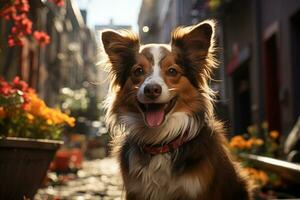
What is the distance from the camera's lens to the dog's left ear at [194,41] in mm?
4207

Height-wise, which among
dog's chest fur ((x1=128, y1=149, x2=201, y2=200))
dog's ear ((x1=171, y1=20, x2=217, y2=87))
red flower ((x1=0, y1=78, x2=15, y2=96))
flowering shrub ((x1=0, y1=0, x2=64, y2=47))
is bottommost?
dog's chest fur ((x1=128, y1=149, x2=201, y2=200))

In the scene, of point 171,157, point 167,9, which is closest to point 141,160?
point 171,157

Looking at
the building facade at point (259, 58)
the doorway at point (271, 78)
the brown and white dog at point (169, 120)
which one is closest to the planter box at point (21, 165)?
the brown and white dog at point (169, 120)

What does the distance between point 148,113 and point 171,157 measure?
362 millimetres

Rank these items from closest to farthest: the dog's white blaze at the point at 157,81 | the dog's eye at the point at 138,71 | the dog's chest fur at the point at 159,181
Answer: the dog's chest fur at the point at 159,181
the dog's white blaze at the point at 157,81
the dog's eye at the point at 138,71

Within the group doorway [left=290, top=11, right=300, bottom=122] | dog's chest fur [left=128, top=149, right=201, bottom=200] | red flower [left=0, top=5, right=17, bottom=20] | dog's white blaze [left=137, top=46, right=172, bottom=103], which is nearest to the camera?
dog's chest fur [left=128, top=149, right=201, bottom=200]

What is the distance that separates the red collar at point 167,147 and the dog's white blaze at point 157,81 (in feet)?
1.05

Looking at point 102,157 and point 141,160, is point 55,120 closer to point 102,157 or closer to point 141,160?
point 141,160

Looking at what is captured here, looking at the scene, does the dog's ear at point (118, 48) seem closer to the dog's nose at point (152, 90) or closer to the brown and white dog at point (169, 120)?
the brown and white dog at point (169, 120)

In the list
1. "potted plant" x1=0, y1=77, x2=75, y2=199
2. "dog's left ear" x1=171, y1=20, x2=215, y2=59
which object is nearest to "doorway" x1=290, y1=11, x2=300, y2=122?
"potted plant" x1=0, y1=77, x2=75, y2=199

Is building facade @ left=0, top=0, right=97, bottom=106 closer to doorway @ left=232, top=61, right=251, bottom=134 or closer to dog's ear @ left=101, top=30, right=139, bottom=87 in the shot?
dog's ear @ left=101, top=30, right=139, bottom=87

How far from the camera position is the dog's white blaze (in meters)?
3.80

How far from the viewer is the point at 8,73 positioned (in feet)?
33.3

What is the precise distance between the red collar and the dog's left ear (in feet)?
2.19
